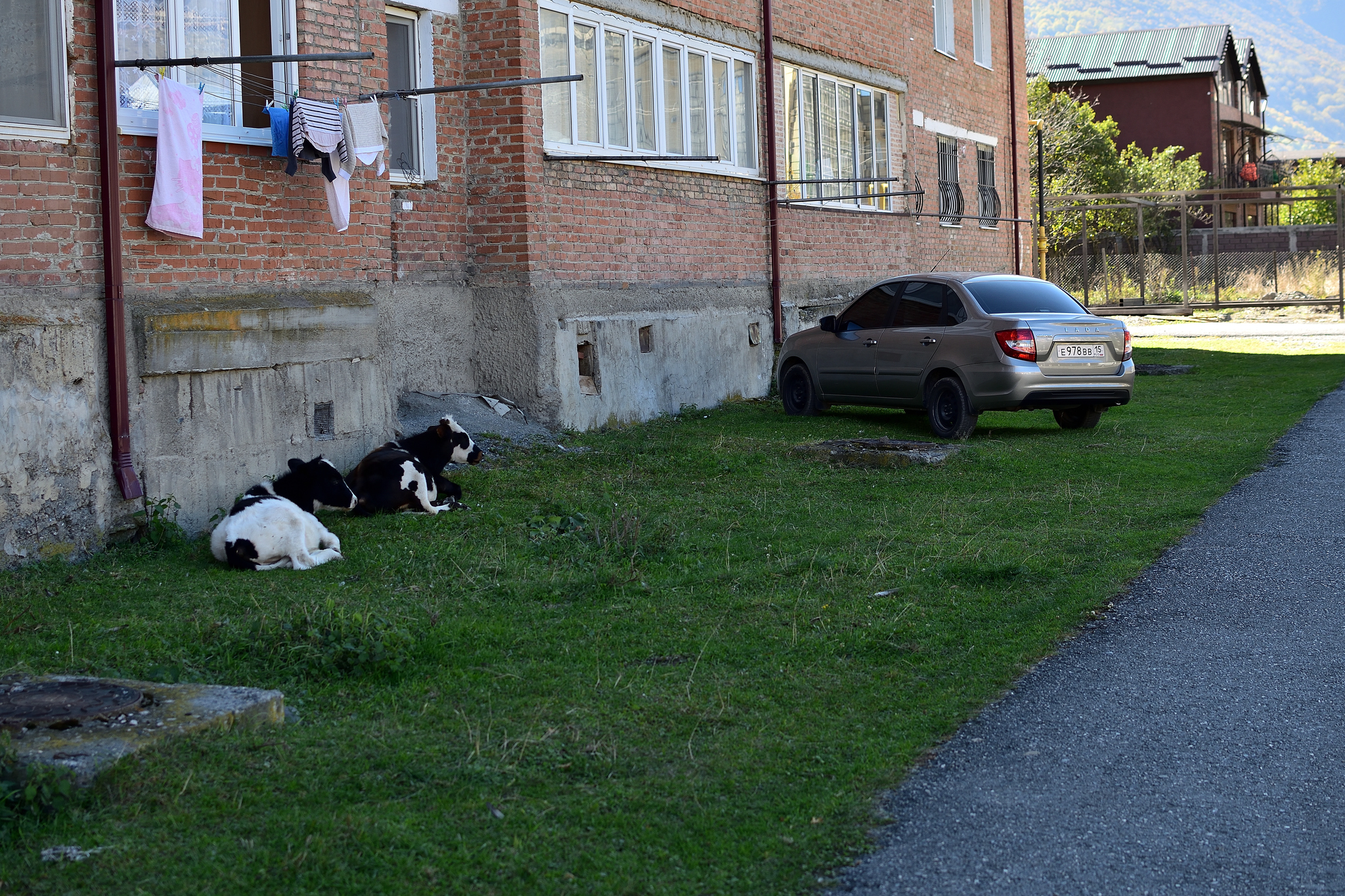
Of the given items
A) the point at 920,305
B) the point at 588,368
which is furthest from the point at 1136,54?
the point at 588,368

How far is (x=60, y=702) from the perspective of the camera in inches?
189

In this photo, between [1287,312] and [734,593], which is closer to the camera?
[734,593]

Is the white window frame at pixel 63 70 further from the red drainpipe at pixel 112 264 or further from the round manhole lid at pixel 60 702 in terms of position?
the round manhole lid at pixel 60 702

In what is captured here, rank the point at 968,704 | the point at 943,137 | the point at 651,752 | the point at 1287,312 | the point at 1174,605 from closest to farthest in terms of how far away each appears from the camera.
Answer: the point at 651,752 → the point at 968,704 → the point at 1174,605 → the point at 943,137 → the point at 1287,312

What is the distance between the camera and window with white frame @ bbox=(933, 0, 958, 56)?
78.4 ft

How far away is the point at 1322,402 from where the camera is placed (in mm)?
16031

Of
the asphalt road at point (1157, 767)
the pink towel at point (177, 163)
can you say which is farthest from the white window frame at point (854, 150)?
the asphalt road at point (1157, 767)

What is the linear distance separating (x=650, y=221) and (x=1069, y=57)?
5193 cm

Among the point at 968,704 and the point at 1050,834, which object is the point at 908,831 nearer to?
the point at 1050,834

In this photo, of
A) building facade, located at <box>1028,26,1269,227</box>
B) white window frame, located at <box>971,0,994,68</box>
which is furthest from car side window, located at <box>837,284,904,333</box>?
building facade, located at <box>1028,26,1269,227</box>

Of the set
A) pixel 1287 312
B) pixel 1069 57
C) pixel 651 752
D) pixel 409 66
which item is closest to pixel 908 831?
pixel 651 752

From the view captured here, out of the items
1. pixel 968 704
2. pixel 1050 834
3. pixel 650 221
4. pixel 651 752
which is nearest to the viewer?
pixel 1050 834

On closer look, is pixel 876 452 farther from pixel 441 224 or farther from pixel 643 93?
pixel 643 93

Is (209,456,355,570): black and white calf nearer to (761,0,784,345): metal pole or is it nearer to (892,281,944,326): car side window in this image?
(892,281,944,326): car side window
